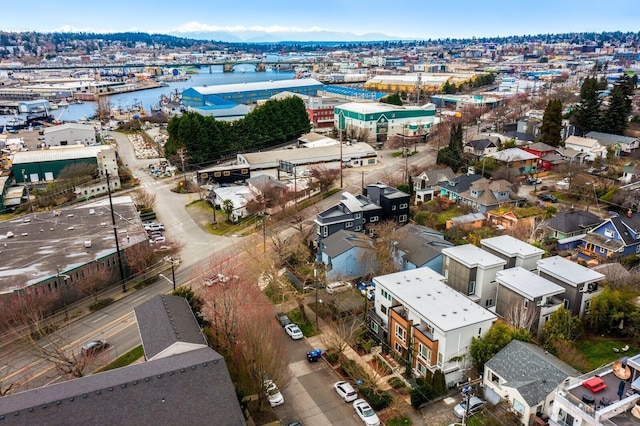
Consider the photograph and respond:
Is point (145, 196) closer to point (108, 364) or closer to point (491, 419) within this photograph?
point (108, 364)

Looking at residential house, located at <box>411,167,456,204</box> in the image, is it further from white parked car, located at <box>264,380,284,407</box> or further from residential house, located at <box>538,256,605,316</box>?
white parked car, located at <box>264,380,284,407</box>

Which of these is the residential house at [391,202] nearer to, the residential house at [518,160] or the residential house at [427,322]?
the residential house at [427,322]

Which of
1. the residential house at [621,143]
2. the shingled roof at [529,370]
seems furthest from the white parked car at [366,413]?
the residential house at [621,143]

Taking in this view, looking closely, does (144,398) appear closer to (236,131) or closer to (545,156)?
(545,156)

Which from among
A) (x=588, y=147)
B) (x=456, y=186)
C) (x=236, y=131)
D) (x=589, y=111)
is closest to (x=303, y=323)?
(x=456, y=186)

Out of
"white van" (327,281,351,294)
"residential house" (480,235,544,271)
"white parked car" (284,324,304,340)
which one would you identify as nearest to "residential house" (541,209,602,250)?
"residential house" (480,235,544,271)
